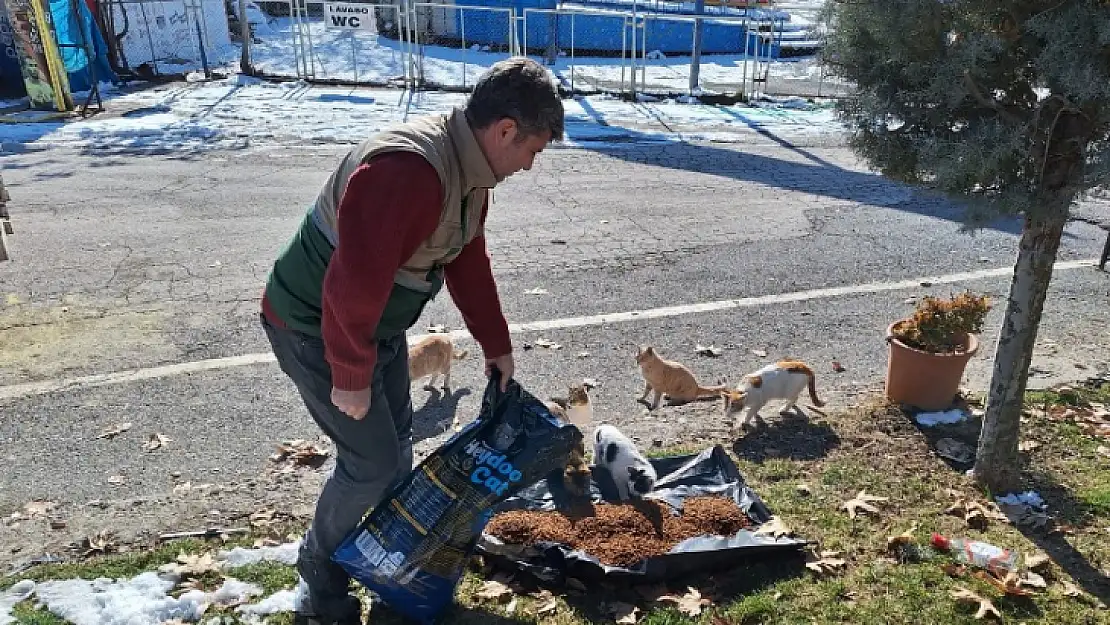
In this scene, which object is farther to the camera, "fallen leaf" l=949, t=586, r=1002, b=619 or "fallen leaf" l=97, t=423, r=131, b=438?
"fallen leaf" l=97, t=423, r=131, b=438

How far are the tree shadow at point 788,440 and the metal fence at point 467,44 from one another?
1172 cm

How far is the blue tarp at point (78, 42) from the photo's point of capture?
546 inches

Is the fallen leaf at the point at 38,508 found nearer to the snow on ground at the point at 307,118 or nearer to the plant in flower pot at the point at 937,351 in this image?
the plant in flower pot at the point at 937,351

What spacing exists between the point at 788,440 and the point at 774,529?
106 centimetres

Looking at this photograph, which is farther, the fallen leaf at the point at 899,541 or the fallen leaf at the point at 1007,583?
the fallen leaf at the point at 899,541

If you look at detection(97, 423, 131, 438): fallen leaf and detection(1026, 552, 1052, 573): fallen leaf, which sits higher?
detection(1026, 552, 1052, 573): fallen leaf

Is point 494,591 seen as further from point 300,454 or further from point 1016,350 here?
point 1016,350

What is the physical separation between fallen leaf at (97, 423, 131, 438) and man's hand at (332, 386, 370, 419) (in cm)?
275

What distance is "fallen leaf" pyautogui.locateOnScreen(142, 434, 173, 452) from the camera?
14.6 ft

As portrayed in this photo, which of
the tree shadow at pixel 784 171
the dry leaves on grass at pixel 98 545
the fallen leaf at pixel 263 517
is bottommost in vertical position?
the tree shadow at pixel 784 171

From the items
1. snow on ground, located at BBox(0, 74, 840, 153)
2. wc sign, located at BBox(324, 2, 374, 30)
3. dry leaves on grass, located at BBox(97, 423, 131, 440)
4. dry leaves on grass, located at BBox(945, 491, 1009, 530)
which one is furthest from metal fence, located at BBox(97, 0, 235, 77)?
dry leaves on grass, located at BBox(945, 491, 1009, 530)

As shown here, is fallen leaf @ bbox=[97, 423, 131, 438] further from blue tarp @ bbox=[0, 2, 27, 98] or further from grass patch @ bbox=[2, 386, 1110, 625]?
blue tarp @ bbox=[0, 2, 27, 98]

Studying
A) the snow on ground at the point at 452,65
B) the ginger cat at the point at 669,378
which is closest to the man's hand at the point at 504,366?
the ginger cat at the point at 669,378

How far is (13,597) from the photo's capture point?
3250 mm
